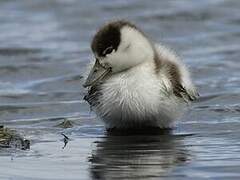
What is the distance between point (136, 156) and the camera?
22.5 feet

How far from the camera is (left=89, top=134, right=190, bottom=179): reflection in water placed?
6227 millimetres

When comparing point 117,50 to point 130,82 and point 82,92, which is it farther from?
point 82,92

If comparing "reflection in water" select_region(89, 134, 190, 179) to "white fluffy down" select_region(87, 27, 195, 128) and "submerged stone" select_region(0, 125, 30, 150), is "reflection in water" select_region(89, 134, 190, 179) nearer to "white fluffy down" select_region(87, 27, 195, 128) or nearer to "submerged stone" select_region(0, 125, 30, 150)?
"white fluffy down" select_region(87, 27, 195, 128)

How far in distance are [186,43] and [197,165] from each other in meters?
7.01

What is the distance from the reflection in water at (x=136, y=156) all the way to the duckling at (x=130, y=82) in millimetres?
169

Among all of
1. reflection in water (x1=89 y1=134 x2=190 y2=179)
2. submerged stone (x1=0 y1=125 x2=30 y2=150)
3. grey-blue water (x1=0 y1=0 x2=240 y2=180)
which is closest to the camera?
reflection in water (x1=89 y1=134 x2=190 y2=179)

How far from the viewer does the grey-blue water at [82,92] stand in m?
6.47

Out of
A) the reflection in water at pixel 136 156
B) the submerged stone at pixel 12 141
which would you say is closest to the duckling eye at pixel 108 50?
the reflection in water at pixel 136 156

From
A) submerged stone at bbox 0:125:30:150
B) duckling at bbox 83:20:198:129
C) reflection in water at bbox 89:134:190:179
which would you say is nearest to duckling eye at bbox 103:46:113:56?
duckling at bbox 83:20:198:129

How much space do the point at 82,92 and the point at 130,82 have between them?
2.64 m

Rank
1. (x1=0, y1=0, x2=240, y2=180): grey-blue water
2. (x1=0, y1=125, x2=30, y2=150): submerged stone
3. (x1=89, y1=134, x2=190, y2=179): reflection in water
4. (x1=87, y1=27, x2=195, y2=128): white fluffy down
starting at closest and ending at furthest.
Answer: (x1=89, y1=134, x2=190, y2=179): reflection in water
(x1=0, y1=0, x2=240, y2=180): grey-blue water
(x1=0, y1=125, x2=30, y2=150): submerged stone
(x1=87, y1=27, x2=195, y2=128): white fluffy down

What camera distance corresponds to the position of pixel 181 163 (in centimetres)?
650

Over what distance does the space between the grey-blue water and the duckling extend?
18 cm

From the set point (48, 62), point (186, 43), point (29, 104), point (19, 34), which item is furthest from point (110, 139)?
point (19, 34)
